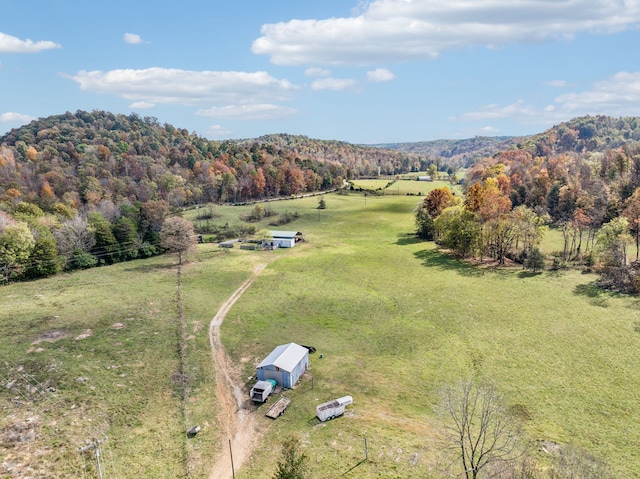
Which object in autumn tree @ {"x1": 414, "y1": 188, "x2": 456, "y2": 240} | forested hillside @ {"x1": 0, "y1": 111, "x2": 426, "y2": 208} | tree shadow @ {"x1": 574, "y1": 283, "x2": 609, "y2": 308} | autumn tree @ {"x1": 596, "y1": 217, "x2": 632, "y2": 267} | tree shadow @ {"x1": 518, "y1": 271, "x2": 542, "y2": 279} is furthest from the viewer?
forested hillside @ {"x1": 0, "y1": 111, "x2": 426, "y2": 208}

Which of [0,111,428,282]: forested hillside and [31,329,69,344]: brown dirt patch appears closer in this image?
→ [31,329,69,344]: brown dirt patch

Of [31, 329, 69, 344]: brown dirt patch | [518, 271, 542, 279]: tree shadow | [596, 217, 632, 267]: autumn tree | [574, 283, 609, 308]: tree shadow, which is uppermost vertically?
[596, 217, 632, 267]: autumn tree

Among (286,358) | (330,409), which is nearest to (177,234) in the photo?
(286,358)

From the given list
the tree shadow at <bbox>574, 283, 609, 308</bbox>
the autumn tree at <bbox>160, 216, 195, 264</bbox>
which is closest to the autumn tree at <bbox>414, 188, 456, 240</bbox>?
the tree shadow at <bbox>574, 283, 609, 308</bbox>

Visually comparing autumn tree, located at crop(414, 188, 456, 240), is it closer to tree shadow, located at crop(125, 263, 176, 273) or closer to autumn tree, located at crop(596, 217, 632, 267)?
autumn tree, located at crop(596, 217, 632, 267)

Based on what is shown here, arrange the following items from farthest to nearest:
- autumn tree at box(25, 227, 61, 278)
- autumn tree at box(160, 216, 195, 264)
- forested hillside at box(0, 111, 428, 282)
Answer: autumn tree at box(160, 216, 195, 264)
forested hillside at box(0, 111, 428, 282)
autumn tree at box(25, 227, 61, 278)

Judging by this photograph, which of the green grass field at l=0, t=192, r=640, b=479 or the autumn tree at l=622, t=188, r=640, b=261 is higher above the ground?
the autumn tree at l=622, t=188, r=640, b=261

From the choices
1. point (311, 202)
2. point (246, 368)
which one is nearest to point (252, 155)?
point (311, 202)

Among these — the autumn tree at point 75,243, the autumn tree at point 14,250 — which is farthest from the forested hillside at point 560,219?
the autumn tree at point 14,250
